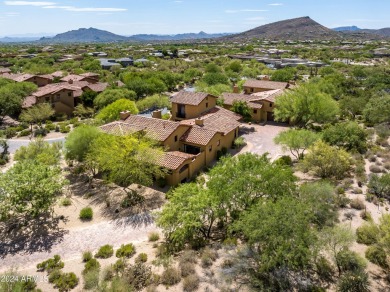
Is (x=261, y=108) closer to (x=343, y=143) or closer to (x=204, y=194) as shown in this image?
(x=343, y=143)

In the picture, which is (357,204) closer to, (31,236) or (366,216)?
(366,216)

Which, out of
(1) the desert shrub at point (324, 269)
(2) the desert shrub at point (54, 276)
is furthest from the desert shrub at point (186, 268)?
(1) the desert shrub at point (324, 269)

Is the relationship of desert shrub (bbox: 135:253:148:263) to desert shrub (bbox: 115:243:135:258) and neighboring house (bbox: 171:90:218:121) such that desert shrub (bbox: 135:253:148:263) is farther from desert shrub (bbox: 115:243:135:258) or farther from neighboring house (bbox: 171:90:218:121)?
neighboring house (bbox: 171:90:218:121)

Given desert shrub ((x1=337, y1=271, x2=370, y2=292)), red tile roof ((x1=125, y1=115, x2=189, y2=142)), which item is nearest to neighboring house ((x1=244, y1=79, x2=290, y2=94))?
red tile roof ((x1=125, y1=115, x2=189, y2=142))

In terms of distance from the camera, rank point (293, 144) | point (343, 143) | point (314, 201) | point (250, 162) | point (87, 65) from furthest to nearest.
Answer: point (87, 65)
point (343, 143)
point (293, 144)
point (250, 162)
point (314, 201)

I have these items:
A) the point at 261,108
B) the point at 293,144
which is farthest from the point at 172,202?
the point at 261,108

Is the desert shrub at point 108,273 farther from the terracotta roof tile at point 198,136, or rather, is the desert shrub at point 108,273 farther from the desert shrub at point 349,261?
the terracotta roof tile at point 198,136
